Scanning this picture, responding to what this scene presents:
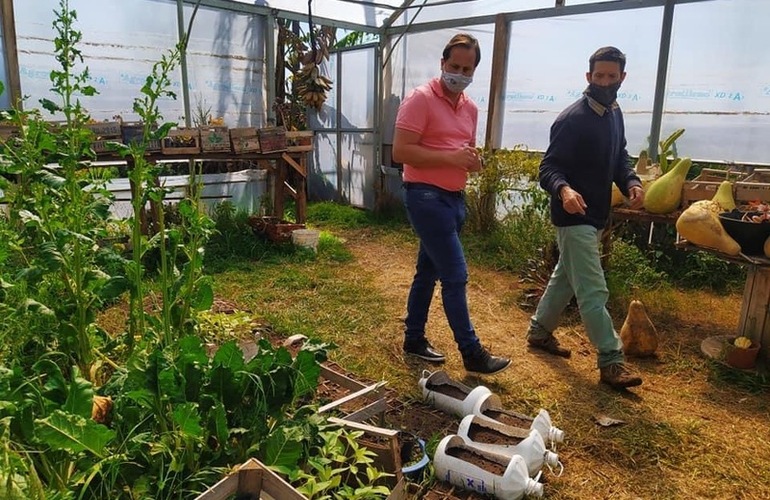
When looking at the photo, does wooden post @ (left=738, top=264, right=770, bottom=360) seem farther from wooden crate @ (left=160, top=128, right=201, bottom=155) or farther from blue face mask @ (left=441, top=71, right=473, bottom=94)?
wooden crate @ (left=160, top=128, right=201, bottom=155)

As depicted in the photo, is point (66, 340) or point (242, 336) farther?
point (242, 336)

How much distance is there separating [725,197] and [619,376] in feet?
4.73

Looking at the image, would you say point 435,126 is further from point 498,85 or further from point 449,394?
point 498,85

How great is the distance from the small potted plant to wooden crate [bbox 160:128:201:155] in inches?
177


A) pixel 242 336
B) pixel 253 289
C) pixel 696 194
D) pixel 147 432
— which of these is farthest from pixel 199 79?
pixel 147 432

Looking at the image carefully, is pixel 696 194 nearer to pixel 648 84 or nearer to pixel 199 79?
pixel 648 84

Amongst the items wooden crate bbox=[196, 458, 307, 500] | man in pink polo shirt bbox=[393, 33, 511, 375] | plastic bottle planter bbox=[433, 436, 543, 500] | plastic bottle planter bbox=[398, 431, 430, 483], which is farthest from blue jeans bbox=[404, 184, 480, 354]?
wooden crate bbox=[196, 458, 307, 500]

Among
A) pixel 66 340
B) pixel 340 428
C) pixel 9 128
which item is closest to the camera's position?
pixel 340 428

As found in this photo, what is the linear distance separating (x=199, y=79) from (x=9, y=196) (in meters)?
4.32

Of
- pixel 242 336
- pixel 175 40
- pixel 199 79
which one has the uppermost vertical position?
pixel 175 40

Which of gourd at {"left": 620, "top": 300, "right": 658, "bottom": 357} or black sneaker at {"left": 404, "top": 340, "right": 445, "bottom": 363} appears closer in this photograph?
black sneaker at {"left": 404, "top": 340, "right": 445, "bottom": 363}

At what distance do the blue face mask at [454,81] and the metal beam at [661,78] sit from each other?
3323 millimetres

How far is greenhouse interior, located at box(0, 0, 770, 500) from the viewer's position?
1672 millimetres

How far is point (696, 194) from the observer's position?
3969mm
